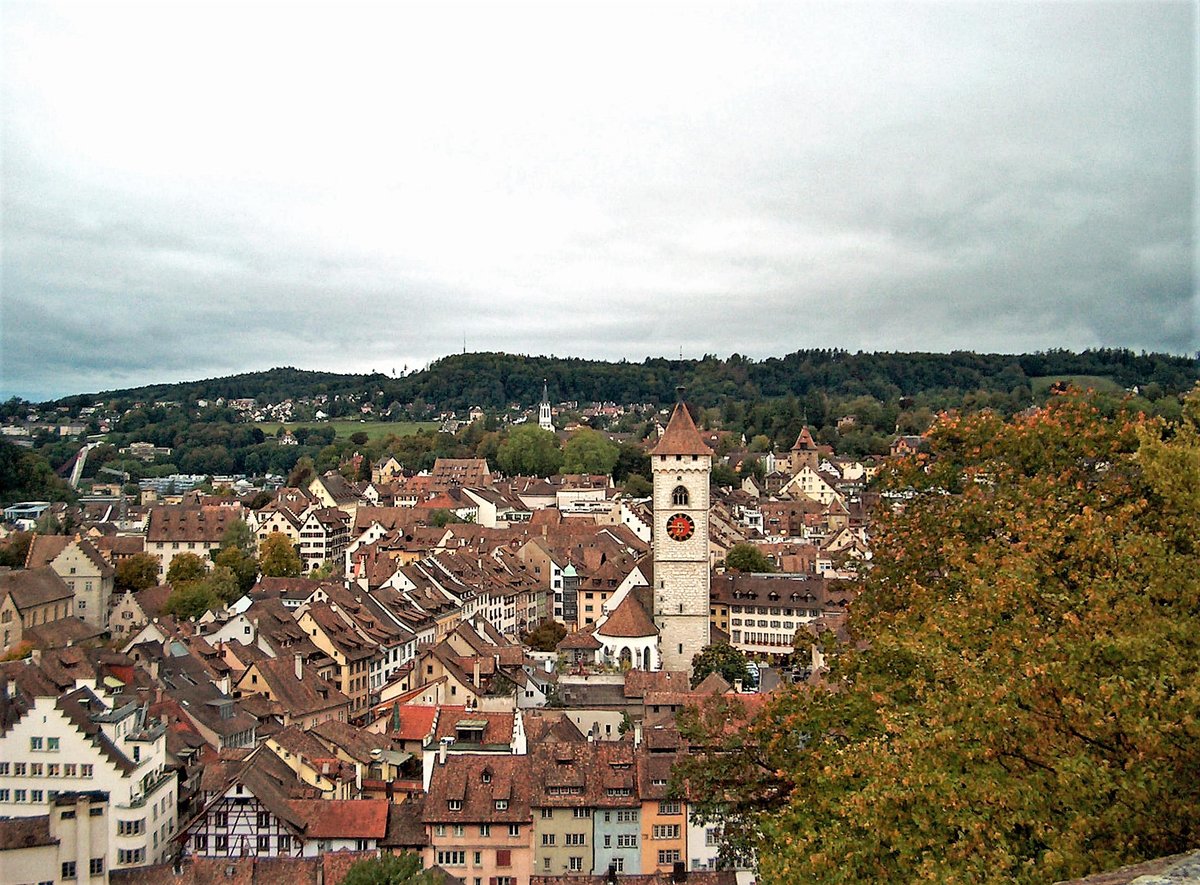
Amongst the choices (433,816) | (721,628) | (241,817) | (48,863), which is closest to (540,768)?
(433,816)

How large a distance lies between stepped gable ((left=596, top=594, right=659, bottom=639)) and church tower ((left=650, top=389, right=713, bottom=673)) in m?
1.13

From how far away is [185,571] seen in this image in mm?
69812

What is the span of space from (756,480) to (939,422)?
125m

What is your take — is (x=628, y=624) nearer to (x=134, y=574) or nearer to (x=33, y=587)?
(x=33, y=587)

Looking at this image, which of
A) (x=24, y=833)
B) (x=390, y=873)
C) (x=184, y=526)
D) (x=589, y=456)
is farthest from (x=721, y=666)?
(x=589, y=456)

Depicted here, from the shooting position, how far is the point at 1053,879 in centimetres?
1034

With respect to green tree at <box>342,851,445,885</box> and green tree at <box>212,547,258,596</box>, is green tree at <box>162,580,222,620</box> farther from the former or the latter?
green tree at <box>342,851,445,885</box>

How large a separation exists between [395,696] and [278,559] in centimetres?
2819

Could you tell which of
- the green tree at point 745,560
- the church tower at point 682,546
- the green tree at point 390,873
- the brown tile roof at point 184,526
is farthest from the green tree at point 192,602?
the green tree at point 390,873

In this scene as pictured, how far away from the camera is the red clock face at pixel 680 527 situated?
55.3 m

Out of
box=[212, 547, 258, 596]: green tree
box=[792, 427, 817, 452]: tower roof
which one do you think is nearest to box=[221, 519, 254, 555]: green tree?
box=[212, 547, 258, 596]: green tree

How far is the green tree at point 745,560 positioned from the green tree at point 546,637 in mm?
17651

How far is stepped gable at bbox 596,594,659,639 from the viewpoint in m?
53.8

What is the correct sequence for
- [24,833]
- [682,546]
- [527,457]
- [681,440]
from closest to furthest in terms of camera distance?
[24,833] < [681,440] < [682,546] < [527,457]
